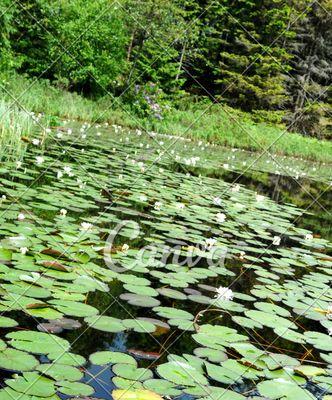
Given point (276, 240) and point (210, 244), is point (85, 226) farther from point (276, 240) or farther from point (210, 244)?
point (276, 240)

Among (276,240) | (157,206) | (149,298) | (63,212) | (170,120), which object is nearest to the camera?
(149,298)

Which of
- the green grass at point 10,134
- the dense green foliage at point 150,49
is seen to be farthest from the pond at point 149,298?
the dense green foliage at point 150,49

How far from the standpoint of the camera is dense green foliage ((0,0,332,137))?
40.4ft

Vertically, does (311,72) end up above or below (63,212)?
above

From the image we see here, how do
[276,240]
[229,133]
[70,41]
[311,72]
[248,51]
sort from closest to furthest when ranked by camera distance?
[276,240] < [70,41] < [229,133] < [248,51] < [311,72]

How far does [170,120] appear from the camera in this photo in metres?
13.8

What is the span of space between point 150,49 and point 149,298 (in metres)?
14.5

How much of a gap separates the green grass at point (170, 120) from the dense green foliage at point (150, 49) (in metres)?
0.46

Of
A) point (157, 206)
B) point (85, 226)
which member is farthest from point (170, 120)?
point (85, 226)

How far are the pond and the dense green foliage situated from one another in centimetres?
372

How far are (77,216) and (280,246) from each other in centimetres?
160

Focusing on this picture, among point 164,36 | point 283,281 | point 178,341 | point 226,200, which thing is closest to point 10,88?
point 226,200

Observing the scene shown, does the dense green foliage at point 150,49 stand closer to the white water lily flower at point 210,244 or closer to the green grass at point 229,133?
the green grass at point 229,133

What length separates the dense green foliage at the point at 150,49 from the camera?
1231cm
